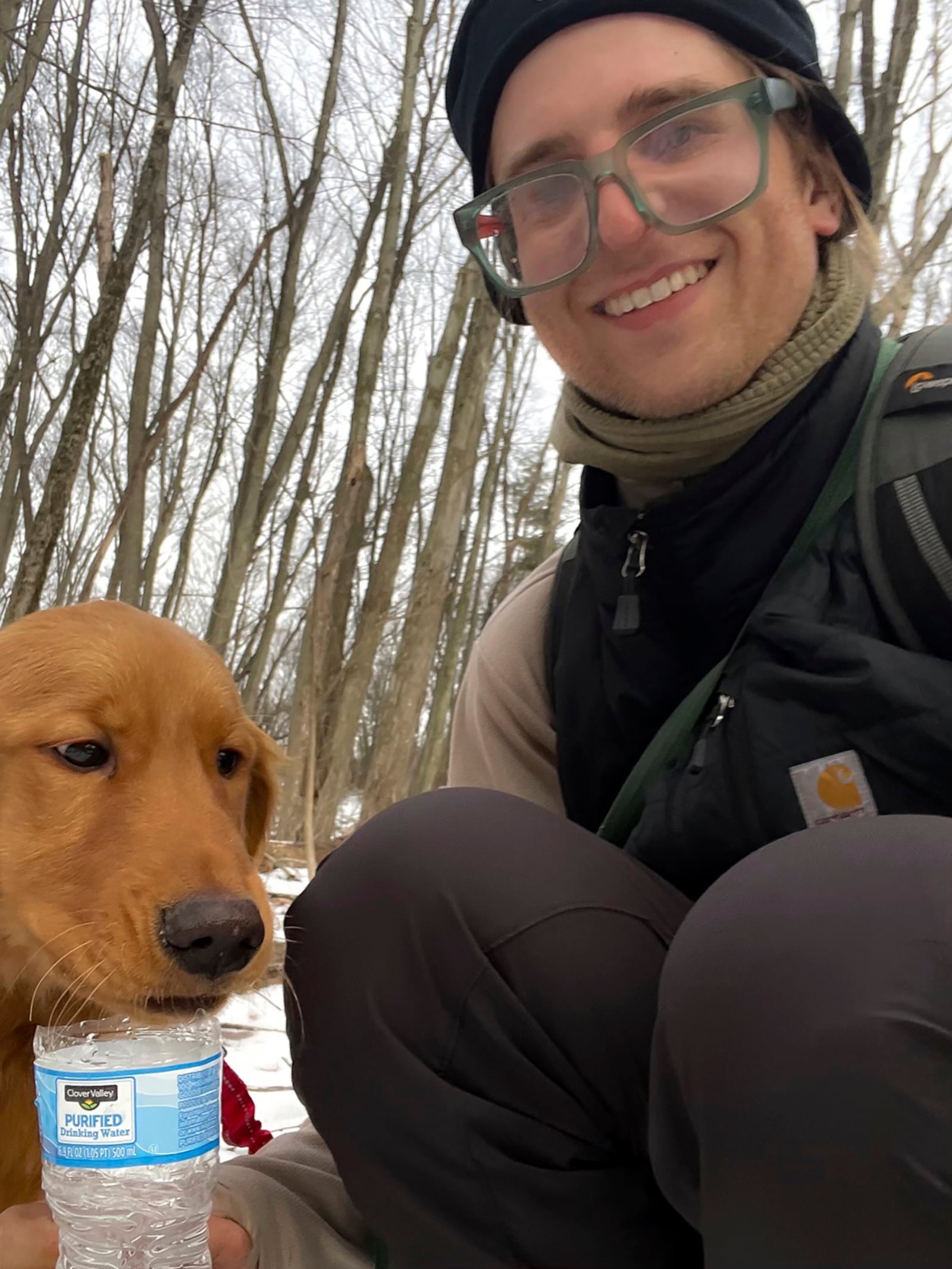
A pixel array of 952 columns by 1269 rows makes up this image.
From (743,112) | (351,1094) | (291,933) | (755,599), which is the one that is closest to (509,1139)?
(351,1094)

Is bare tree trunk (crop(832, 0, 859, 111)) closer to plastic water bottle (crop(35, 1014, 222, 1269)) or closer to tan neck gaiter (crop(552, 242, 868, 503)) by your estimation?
tan neck gaiter (crop(552, 242, 868, 503))

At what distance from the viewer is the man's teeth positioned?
1.78 metres

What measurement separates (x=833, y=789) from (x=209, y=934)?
3.02 feet

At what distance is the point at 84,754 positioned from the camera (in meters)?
1.78

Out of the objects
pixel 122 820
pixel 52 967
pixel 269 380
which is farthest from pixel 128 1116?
pixel 269 380

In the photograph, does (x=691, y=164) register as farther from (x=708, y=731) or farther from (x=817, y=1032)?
(x=817, y=1032)

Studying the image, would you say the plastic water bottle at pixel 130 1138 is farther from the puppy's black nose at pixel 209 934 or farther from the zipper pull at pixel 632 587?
the zipper pull at pixel 632 587

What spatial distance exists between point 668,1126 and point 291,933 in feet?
2.41

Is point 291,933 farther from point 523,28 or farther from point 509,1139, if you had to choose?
point 523,28

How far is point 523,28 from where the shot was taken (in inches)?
70.5

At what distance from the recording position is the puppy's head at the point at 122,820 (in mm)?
1474

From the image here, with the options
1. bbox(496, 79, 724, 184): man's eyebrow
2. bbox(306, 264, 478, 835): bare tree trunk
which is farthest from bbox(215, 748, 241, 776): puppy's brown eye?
bbox(306, 264, 478, 835): bare tree trunk

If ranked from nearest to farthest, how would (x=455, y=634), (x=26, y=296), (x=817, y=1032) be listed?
(x=817, y=1032)
(x=26, y=296)
(x=455, y=634)

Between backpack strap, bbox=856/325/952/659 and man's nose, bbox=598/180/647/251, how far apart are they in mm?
531
